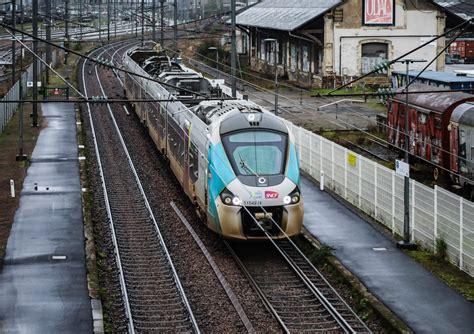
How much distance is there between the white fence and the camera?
18.7 m

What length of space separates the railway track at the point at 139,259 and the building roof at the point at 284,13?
27.4 m

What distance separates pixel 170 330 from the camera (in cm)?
1530

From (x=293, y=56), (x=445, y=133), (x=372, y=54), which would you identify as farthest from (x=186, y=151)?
(x=293, y=56)

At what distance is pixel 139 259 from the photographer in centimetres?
2003

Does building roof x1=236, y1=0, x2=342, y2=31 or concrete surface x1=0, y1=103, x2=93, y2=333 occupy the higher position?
building roof x1=236, y1=0, x2=342, y2=31

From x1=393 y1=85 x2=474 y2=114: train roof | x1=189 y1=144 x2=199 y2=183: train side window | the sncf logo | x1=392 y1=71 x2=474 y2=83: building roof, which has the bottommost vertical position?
the sncf logo

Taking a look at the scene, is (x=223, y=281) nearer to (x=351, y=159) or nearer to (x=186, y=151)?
(x=186, y=151)

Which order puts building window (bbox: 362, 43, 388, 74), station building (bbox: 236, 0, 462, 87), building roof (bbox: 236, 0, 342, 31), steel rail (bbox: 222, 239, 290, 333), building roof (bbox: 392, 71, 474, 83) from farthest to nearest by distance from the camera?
building roof (bbox: 236, 0, 342, 31) < building window (bbox: 362, 43, 388, 74) < station building (bbox: 236, 0, 462, 87) < building roof (bbox: 392, 71, 474, 83) < steel rail (bbox: 222, 239, 290, 333)

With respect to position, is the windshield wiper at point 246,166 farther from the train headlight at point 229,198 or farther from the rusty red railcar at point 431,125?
the rusty red railcar at point 431,125

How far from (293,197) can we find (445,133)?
10783mm

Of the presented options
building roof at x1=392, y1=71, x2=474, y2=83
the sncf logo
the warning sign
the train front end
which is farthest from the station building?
the sncf logo

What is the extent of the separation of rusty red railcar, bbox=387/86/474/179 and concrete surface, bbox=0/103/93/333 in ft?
35.0

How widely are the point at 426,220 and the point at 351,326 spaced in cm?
575

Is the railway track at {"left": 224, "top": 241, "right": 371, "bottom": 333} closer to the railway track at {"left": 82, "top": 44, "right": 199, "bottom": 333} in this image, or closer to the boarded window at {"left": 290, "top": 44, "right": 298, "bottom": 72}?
the railway track at {"left": 82, "top": 44, "right": 199, "bottom": 333}
